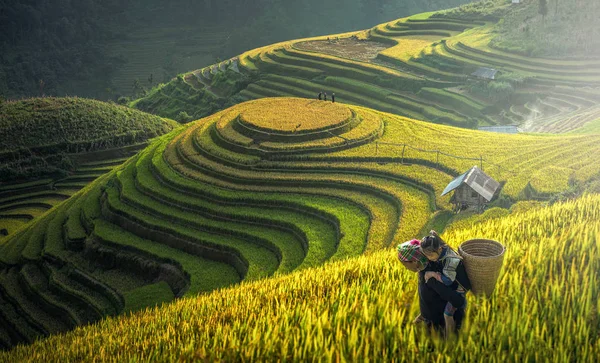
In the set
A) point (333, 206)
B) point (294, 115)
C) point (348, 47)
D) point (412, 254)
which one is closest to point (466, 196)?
point (333, 206)

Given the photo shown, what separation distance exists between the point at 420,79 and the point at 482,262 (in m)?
43.8

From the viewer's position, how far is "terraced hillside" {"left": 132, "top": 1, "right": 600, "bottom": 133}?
4275 centimetres

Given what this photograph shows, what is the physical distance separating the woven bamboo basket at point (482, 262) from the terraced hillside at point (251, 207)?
1231 centimetres

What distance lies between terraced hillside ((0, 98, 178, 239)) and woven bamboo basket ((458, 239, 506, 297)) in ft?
121

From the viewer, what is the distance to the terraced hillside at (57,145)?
40719 mm

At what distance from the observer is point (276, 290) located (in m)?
10.4

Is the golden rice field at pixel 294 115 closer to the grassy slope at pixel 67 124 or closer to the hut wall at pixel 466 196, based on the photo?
the hut wall at pixel 466 196

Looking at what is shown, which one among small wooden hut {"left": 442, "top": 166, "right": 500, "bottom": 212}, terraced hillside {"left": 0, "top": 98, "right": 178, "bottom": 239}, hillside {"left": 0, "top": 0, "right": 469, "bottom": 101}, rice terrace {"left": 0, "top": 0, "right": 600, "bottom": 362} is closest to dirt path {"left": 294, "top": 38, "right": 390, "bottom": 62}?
rice terrace {"left": 0, "top": 0, "right": 600, "bottom": 362}

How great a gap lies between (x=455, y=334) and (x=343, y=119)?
2460 centimetres

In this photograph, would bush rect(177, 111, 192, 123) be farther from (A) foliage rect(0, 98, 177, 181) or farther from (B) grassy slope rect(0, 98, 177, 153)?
(B) grassy slope rect(0, 98, 177, 153)

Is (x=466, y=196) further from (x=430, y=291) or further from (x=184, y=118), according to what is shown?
(x=184, y=118)

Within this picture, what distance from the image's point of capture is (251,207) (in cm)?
2525

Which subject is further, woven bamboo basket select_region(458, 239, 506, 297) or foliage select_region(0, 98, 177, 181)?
foliage select_region(0, 98, 177, 181)

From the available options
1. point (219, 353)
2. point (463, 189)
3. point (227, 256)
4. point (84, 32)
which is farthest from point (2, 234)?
point (84, 32)
